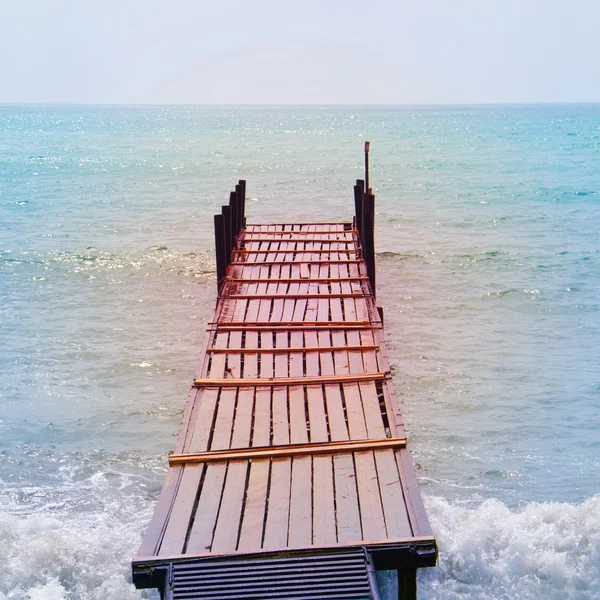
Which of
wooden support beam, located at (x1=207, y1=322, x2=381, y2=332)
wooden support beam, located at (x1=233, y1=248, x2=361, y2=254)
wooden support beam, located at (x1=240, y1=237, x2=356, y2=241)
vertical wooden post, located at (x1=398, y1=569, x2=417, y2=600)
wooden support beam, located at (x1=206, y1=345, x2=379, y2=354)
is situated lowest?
vertical wooden post, located at (x1=398, y1=569, x2=417, y2=600)

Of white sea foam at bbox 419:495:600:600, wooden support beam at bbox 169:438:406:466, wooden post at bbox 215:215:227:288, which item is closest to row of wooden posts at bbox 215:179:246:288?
wooden post at bbox 215:215:227:288

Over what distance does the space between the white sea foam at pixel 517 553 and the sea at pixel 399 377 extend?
0.08 feet

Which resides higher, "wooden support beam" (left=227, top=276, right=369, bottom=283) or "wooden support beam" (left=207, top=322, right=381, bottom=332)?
"wooden support beam" (left=227, top=276, right=369, bottom=283)

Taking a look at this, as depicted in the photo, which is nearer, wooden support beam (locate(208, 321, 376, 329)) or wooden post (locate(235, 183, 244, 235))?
wooden support beam (locate(208, 321, 376, 329))

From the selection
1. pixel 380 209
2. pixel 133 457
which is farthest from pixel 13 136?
pixel 133 457

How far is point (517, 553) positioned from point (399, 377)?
19.5 ft

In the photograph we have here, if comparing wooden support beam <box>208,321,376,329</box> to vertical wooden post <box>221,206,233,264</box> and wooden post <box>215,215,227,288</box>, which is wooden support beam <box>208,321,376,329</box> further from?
vertical wooden post <box>221,206,233,264</box>

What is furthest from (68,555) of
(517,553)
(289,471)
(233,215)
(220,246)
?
(233,215)

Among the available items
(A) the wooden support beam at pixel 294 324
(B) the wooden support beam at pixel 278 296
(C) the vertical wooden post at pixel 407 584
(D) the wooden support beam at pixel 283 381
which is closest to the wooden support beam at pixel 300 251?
(B) the wooden support beam at pixel 278 296

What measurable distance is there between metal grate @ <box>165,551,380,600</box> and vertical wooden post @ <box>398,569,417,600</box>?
0.67 metres

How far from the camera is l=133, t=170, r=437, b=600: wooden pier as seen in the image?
6.24 meters

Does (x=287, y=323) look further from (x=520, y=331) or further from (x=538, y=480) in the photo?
(x=520, y=331)

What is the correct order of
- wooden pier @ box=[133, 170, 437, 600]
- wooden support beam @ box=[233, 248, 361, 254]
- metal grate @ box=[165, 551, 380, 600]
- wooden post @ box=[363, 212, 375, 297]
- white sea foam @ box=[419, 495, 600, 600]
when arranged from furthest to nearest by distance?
wooden support beam @ box=[233, 248, 361, 254], wooden post @ box=[363, 212, 375, 297], white sea foam @ box=[419, 495, 600, 600], wooden pier @ box=[133, 170, 437, 600], metal grate @ box=[165, 551, 380, 600]

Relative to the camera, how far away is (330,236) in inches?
734
